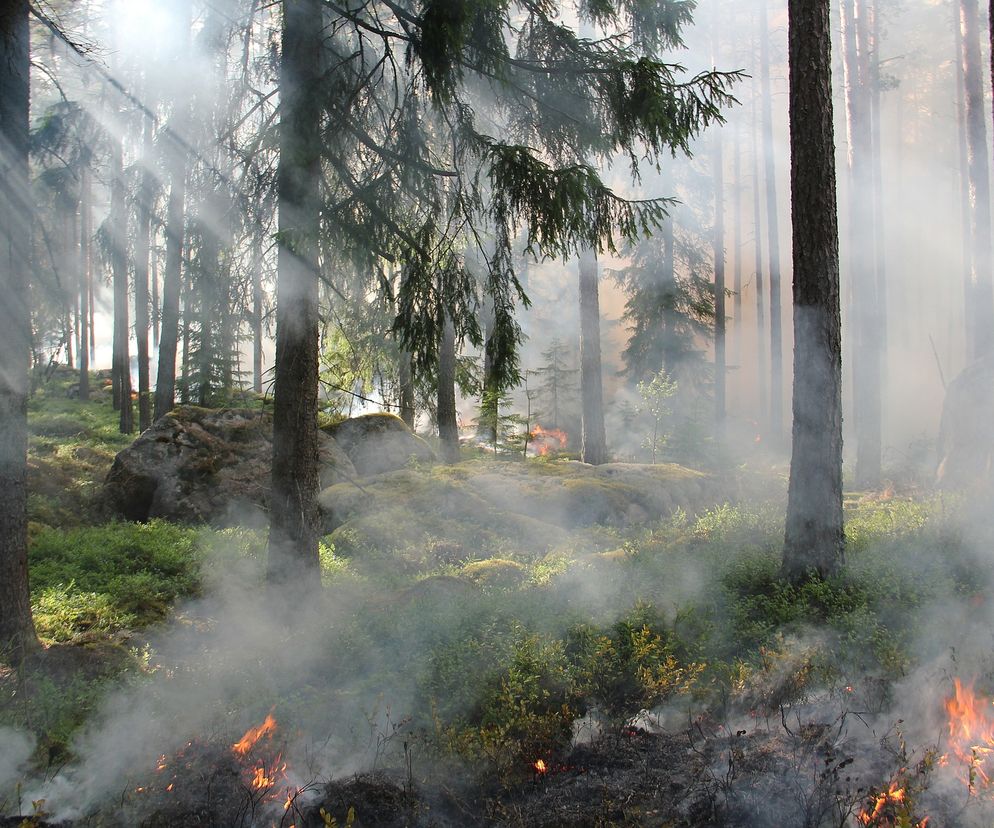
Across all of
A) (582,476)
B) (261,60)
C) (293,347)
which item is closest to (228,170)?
(261,60)

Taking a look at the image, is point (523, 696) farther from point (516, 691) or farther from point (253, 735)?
point (253, 735)

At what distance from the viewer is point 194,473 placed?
1145 centimetres

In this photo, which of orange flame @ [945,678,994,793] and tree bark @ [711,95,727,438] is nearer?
orange flame @ [945,678,994,793]

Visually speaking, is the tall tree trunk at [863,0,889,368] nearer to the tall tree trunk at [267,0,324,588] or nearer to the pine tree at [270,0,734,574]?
Answer: the pine tree at [270,0,734,574]

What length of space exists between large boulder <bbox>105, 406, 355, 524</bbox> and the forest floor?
202 centimetres

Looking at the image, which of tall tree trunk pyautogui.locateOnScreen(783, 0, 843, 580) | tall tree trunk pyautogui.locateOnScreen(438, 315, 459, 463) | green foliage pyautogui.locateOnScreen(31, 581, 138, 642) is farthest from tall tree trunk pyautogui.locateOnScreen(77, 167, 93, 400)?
tall tree trunk pyautogui.locateOnScreen(783, 0, 843, 580)

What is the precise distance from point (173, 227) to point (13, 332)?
459 centimetres

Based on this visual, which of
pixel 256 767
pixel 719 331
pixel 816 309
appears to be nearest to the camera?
pixel 256 767

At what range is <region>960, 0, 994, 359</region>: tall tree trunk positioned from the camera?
15.9 m

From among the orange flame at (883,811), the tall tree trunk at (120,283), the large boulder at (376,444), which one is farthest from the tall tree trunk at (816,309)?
the tall tree trunk at (120,283)

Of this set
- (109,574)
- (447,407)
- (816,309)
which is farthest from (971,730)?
(447,407)

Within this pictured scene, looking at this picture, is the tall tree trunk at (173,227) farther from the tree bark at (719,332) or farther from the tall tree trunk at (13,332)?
the tree bark at (719,332)

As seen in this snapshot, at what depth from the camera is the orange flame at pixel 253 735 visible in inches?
195

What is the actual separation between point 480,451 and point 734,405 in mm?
20177
